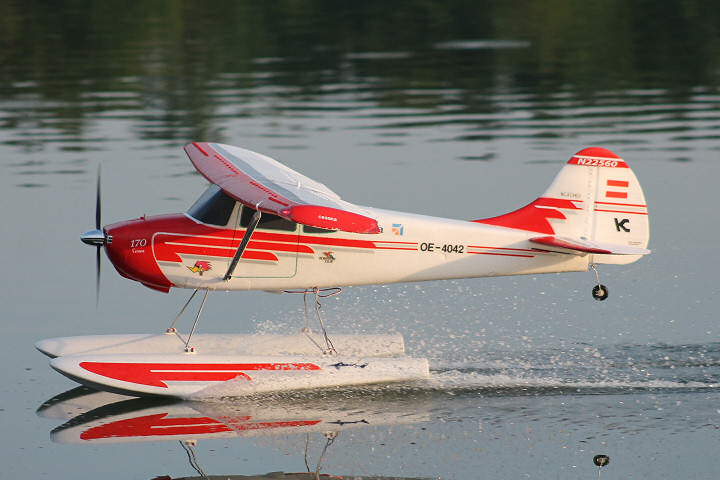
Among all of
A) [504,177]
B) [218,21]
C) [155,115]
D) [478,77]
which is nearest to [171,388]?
[504,177]

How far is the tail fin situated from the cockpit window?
8.43 ft

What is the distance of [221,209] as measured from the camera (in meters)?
10.5

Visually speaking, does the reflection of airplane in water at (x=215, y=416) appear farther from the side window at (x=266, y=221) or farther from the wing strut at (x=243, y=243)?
the side window at (x=266, y=221)

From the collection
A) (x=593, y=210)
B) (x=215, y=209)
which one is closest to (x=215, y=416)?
(x=215, y=209)

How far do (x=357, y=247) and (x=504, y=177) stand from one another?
26.7 feet

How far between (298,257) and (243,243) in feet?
2.11

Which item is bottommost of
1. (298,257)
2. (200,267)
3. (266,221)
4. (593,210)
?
(200,267)

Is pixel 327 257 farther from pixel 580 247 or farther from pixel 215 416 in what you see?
pixel 580 247

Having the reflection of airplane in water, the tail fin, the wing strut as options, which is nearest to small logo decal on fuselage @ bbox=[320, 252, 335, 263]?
the wing strut

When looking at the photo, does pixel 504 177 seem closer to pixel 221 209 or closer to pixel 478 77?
Answer: pixel 221 209

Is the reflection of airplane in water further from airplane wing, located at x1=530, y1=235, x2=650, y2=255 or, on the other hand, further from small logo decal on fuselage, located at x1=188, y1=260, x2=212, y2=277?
airplane wing, located at x1=530, y1=235, x2=650, y2=255

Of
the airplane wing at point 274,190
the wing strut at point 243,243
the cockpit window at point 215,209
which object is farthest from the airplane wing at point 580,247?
the cockpit window at point 215,209

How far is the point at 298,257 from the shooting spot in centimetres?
1054

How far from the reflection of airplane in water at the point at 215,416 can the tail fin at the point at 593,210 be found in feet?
7.80
